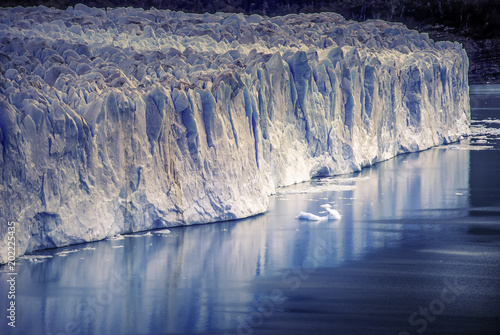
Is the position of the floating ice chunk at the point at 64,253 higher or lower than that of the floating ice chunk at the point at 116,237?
lower

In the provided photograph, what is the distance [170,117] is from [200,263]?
6.28ft

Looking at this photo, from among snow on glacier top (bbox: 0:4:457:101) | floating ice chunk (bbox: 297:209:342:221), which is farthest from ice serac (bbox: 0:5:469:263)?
floating ice chunk (bbox: 297:209:342:221)

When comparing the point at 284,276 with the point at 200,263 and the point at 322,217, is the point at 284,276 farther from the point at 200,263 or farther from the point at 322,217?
the point at 322,217

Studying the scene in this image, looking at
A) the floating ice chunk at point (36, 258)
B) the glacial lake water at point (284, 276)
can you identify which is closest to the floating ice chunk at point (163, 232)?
the glacial lake water at point (284, 276)

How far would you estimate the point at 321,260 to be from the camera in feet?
25.4

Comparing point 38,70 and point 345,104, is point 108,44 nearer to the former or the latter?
point 38,70

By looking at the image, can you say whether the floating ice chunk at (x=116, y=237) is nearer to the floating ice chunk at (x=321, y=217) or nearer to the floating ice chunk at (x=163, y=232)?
the floating ice chunk at (x=163, y=232)

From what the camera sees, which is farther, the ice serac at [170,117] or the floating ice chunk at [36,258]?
the ice serac at [170,117]

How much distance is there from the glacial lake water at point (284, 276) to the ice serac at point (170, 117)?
0.42 meters

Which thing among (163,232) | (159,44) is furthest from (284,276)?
(159,44)

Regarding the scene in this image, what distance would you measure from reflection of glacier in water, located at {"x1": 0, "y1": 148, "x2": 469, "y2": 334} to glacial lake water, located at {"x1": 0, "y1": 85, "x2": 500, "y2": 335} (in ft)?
0.04

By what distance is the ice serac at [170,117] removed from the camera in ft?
24.2

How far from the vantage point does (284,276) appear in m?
7.18

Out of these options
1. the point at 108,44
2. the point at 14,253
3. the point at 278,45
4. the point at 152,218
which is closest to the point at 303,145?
the point at 278,45
